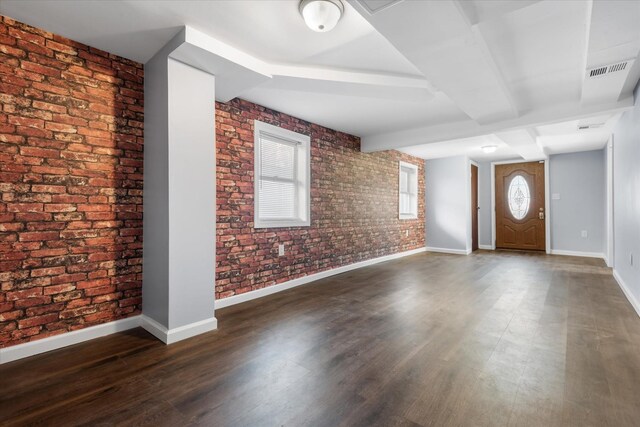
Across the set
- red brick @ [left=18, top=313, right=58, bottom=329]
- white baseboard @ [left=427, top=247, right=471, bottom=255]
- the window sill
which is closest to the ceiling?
the window sill

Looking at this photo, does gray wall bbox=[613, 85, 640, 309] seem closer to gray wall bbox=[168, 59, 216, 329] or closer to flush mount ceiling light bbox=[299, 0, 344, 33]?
flush mount ceiling light bbox=[299, 0, 344, 33]

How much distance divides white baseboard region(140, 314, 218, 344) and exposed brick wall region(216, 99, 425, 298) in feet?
2.20

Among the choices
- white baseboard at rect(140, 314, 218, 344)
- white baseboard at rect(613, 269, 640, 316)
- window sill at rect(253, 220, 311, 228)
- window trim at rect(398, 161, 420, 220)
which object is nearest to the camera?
white baseboard at rect(140, 314, 218, 344)

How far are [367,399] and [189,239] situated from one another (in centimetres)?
186

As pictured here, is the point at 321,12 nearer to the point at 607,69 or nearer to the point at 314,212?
the point at 607,69

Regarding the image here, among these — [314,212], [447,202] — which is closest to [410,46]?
[314,212]

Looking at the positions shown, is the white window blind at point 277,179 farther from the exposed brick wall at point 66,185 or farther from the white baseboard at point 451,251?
the white baseboard at point 451,251

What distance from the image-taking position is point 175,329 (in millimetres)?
2504

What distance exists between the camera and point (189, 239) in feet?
8.54

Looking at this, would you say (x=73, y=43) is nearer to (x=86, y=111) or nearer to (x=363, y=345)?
(x=86, y=111)

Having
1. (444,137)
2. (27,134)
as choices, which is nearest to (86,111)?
(27,134)

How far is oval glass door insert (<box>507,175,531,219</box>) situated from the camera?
7621 mm

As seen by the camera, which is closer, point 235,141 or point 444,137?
point 235,141

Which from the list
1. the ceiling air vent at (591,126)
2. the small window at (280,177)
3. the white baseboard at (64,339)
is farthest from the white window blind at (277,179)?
the ceiling air vent at (591,126)
